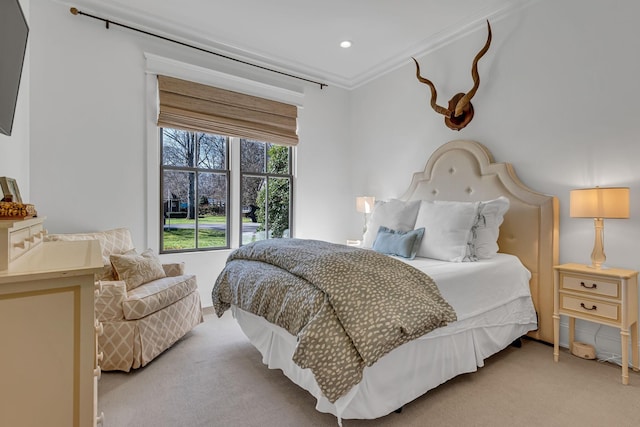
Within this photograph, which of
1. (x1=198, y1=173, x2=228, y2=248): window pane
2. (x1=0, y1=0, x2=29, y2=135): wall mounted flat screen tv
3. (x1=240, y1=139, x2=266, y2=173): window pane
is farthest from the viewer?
(x1=240, y1=139, x2=266, y2=173): window pane

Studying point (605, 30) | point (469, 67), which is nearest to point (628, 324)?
point (605, 30)

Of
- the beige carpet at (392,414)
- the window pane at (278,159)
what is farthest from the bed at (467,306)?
the window pane at (278,159)

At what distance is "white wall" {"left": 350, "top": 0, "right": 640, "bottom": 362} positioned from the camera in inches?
93.9

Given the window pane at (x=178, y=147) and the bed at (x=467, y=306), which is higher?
the window pane at (x=178, y=147)

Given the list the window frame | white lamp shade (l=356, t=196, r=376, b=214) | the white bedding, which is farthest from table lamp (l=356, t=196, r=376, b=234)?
the window frame

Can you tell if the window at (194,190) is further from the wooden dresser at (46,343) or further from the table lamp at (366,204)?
the wooden dresser at (46,343)

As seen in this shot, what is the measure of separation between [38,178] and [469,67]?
4037mm

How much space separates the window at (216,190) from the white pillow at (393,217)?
1284mm

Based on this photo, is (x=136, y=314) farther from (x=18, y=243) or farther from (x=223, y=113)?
(x=223, y=113)

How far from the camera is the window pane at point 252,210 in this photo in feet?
13.0

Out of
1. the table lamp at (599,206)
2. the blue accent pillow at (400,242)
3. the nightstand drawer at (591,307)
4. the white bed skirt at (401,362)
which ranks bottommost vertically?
the white bed skirt at (401,362)

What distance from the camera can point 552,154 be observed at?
275cm

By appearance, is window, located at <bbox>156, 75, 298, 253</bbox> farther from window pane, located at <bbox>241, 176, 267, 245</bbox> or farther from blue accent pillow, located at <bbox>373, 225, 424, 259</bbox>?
blue accent pillow, located at <bbox>373, 225, 424, 259</bbox>

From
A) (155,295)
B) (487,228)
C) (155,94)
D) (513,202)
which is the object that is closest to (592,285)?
(487,228)
